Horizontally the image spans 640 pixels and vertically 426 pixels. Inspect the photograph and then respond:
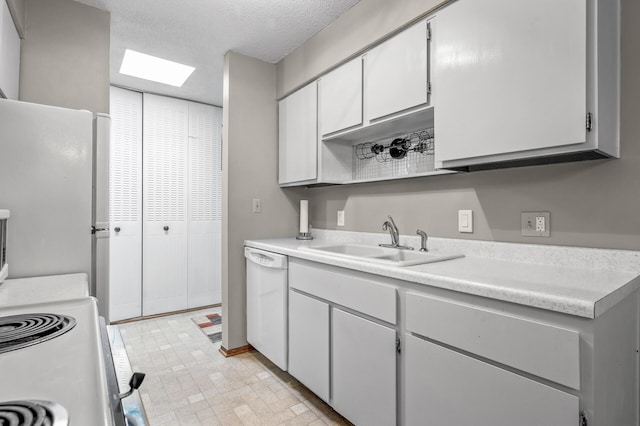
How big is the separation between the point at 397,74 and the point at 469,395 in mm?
1564

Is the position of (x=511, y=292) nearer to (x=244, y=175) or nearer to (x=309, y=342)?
(x=309, y=342)

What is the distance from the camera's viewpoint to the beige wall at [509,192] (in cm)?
126

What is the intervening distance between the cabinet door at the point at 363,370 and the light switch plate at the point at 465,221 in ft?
2.35

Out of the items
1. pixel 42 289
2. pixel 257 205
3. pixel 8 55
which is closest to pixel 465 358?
pixel 42 289

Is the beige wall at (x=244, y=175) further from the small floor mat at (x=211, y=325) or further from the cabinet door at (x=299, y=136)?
the small floor mat at (x=211, y=325)

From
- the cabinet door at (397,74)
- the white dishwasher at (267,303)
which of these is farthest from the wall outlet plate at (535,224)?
the white dishwasher at (267,303)

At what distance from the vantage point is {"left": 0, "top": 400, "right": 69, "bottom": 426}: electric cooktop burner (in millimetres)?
467

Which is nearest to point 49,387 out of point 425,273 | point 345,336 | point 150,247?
point 425,273

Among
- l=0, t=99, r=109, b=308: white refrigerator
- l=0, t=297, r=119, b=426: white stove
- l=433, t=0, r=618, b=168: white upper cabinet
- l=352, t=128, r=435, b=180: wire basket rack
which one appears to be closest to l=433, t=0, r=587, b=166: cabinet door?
l=433, t=0, r=618, b=168: white upper cabinet

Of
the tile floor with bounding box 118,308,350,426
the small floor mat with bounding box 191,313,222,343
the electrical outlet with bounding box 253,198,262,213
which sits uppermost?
the electrical outlet with bounding box 253,198,262,213

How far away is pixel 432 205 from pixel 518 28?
3.12ft

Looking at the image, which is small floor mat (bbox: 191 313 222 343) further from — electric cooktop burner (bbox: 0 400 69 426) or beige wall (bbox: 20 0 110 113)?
electric cooktop burner (bbox: 0 400 69 426)

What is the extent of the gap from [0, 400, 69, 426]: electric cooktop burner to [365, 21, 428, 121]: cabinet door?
1745 millimetres

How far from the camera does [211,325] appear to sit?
3.32 m
